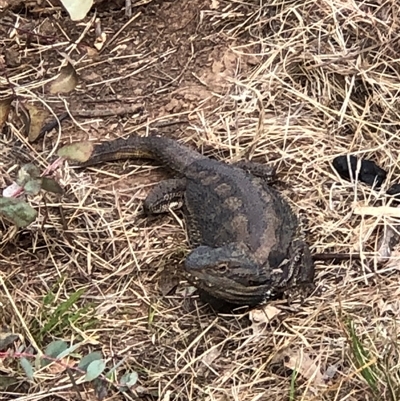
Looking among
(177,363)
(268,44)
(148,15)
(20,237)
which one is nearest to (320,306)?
(177,363)

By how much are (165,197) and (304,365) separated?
114 cm

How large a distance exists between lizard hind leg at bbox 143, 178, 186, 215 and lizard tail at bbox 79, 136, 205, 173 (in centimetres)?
8

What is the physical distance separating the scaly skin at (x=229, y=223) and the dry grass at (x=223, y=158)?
88 millimetres

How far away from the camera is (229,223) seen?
166 inches

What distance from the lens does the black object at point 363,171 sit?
4391mm

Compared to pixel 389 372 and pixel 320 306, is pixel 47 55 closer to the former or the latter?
pixel 320 306

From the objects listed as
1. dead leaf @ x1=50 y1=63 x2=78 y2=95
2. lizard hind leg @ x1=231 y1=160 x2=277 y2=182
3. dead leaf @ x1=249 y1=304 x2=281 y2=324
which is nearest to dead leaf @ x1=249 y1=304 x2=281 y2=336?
dead leaf @ x1=249 y1=304 x2=281 y2=324

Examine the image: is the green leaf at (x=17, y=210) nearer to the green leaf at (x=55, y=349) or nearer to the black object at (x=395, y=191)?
Answer: the green leaf at (x=55, y=349)

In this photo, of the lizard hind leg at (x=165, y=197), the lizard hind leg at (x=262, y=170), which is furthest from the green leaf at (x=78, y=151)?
the lizard hind leg at (x=262, y=170)

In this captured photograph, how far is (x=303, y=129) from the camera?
4.67 m

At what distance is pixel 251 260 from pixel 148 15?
1.81 m

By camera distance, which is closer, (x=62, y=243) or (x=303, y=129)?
(x=62, y=243)

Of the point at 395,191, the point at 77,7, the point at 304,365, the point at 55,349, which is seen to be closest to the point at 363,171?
the point at 395,191

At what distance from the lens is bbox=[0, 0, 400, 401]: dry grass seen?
145 inches
